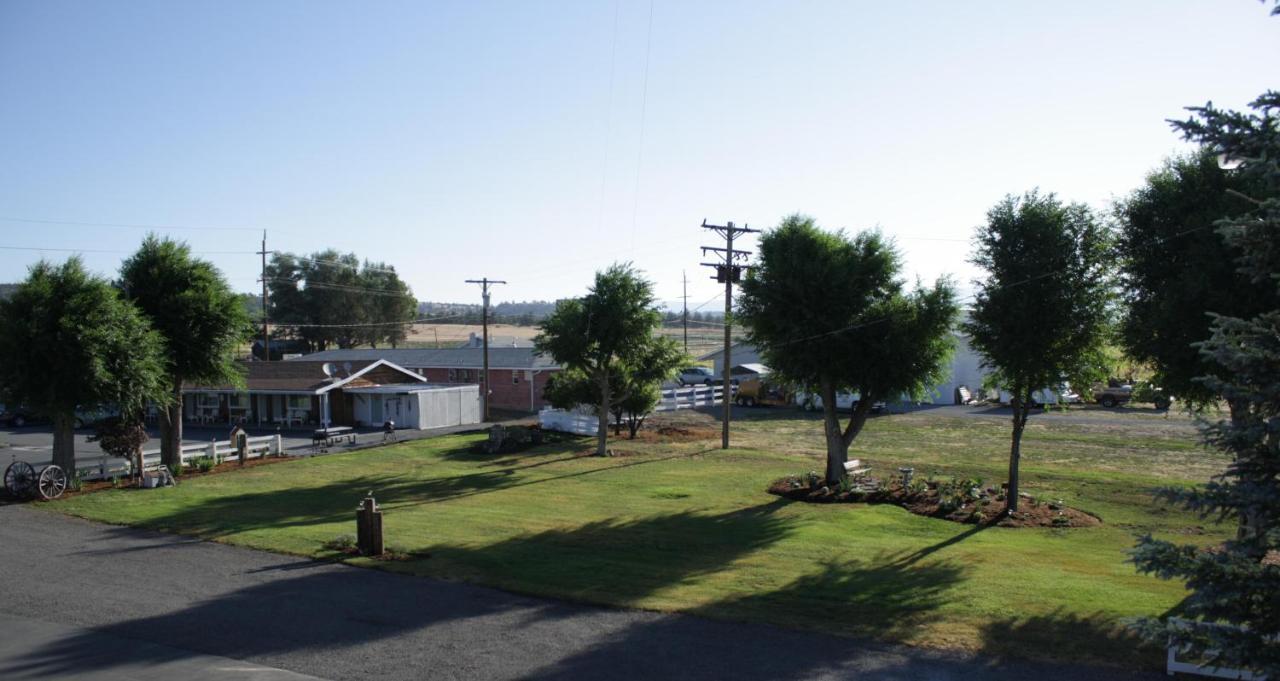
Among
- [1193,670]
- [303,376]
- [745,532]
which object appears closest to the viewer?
[1193,670]

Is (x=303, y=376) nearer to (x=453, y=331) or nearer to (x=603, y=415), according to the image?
(x=603, y=415)

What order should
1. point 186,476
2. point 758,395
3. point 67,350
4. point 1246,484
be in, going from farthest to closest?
point 758,395, point 186,476, point 67,350, point 1246,484

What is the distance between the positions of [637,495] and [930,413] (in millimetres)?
27537

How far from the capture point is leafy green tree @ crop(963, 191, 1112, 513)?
1933 centimetres

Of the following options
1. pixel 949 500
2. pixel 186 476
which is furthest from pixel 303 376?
pixel 949 500

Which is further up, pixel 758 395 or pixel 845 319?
pixel 845 319

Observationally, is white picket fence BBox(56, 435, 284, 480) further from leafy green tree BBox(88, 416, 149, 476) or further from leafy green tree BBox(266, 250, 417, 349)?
leafy green tree BBox(266, 250, 417, 349)

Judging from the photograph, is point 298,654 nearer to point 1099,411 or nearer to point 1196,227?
point 1196,227

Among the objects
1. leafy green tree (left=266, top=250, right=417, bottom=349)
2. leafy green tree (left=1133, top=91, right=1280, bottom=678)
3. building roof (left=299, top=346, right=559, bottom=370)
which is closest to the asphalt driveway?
leafy green tree (left=1133, top=91, right=1280, bottom=678)

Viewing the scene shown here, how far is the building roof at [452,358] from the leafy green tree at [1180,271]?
35.2 metres

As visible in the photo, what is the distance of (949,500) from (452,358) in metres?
38.3

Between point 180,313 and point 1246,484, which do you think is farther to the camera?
point 180,313

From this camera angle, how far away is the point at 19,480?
21.3m

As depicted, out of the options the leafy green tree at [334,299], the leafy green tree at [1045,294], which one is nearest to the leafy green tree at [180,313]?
the leafy green tree at [1045,294]
